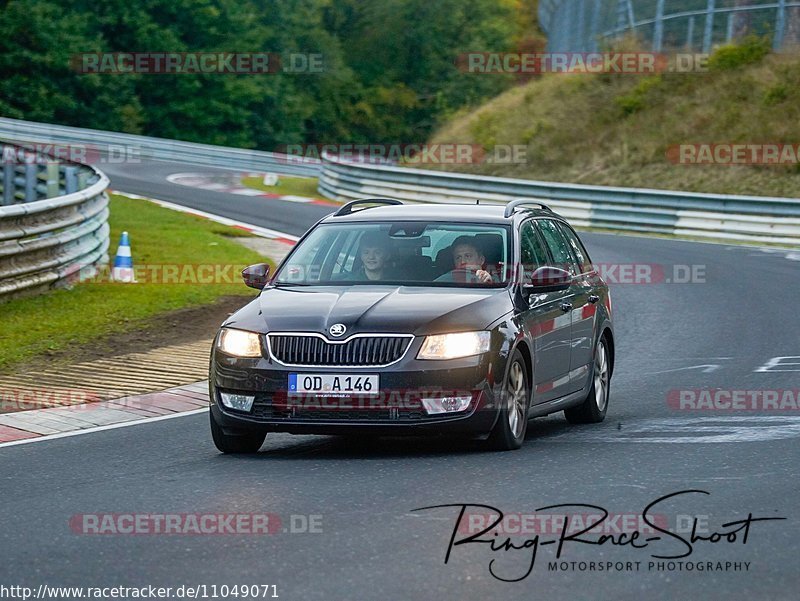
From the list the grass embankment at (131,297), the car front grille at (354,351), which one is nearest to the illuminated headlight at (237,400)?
the car front grille at (354,351)

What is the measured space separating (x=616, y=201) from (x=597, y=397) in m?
21.8

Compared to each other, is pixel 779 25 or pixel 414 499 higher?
pixel 779 25

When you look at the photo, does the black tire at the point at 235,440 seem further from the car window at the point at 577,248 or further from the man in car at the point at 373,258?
the car window at the point at 577,248

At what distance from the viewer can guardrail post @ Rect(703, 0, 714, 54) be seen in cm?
4141

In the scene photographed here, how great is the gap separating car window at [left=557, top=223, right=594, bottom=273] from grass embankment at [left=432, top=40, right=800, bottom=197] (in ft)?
86.8

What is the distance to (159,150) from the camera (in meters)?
52.3

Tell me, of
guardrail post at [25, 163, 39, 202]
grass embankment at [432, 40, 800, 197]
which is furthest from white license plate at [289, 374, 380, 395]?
grass embankment at [432, 40, 800, 197]

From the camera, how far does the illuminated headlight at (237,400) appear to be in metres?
8.80

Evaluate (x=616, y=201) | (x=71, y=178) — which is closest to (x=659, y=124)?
(x=616, y=201)

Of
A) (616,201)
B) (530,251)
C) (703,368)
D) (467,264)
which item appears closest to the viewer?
(467,264)

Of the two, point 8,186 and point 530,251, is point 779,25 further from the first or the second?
point 530,251

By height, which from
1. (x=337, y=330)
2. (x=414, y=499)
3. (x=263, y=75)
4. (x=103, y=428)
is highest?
(x=337, y=330)

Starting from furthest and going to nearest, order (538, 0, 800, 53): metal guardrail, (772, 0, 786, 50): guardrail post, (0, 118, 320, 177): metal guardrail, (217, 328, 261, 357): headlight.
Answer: (0, 118, 320, 177): metal guardrail
(538, 0, 800, 53): metal guardrail
(772, 0, 786, 50): guardrail post
(217, 328, 261, 357): headlight

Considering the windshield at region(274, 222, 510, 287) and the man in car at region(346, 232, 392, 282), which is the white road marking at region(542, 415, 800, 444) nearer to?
the windshield at region(274, 222, 510, 287)
